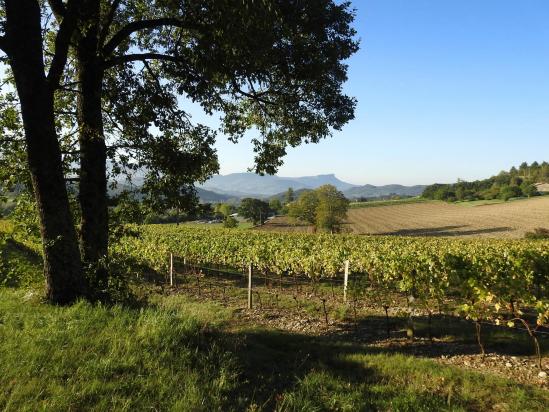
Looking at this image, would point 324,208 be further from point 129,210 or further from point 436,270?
point 129,210

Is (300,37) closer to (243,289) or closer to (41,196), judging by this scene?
(41,196)

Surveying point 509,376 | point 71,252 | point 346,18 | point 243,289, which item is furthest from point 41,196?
point 243,289

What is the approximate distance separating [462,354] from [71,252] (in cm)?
865

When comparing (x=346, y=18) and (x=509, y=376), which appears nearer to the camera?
(x=509, y=376)

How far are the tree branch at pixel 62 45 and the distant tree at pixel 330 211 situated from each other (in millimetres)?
70659

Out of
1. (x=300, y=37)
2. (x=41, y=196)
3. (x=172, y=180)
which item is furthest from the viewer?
(x=172, y=180)

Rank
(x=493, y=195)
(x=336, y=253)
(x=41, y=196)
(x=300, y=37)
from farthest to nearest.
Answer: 1. (x=493, y=195)
2. (x=336, y=253)
3. (x=300, y=37)
4. (x=41, y=196)

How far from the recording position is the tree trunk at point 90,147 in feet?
26.5

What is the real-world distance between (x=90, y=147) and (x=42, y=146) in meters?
1.66

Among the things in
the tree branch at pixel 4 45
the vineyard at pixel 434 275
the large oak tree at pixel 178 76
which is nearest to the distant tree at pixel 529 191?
the vineyard at pixel 434 275

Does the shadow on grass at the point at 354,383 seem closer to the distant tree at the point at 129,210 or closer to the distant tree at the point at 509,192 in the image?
the distant tree at the point at 129,210

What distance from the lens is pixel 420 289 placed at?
429 inches

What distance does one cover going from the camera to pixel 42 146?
6523 millimetres

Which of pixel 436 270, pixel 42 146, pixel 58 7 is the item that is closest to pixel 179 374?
pixel 42 146
